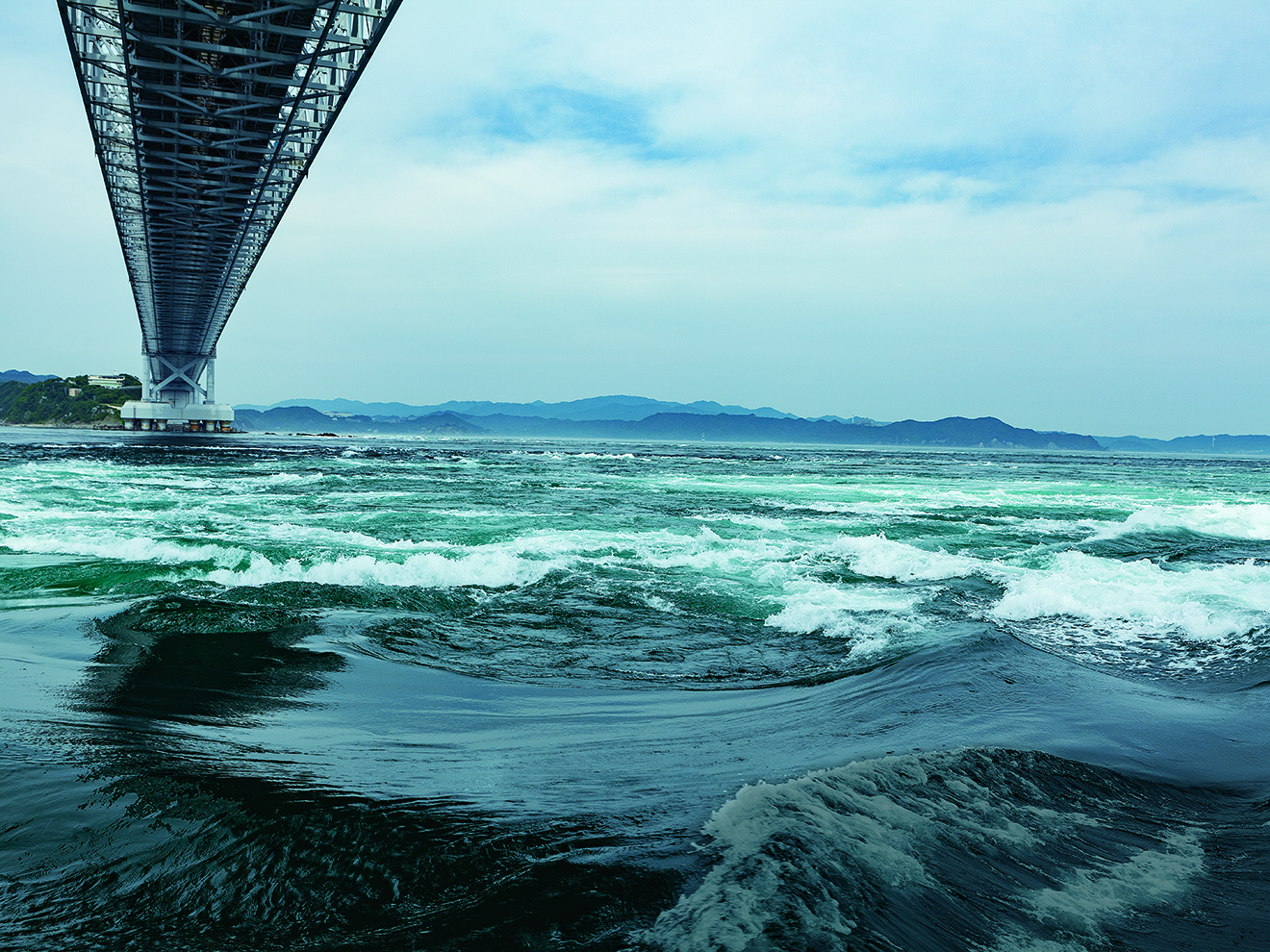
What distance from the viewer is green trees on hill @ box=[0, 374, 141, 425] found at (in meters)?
102

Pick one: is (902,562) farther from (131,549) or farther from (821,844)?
(131,549)

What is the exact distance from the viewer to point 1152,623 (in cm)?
726

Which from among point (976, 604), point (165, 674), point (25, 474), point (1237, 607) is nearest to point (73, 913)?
point (165, 674)

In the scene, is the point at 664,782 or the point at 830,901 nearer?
the point at 830,901

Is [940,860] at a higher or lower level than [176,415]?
lower

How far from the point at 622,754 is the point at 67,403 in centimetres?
13020

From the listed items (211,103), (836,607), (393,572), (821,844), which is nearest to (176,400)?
(211,103)

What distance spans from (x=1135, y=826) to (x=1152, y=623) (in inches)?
200

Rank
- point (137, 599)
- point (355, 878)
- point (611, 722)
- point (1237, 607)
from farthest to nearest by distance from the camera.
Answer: point (1237, 607) → point (137, 599) → point (611, 722) → point (355, 878)

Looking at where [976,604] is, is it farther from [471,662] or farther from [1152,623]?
[471,662]

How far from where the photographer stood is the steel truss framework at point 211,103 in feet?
47.8

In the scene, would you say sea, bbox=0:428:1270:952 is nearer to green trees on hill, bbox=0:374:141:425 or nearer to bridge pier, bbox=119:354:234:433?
bridge pier, bbox=119:354:234:433

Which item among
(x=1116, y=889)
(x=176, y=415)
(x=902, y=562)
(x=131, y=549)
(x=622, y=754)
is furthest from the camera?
(x=176, y=415)

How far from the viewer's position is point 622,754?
3.64 m
